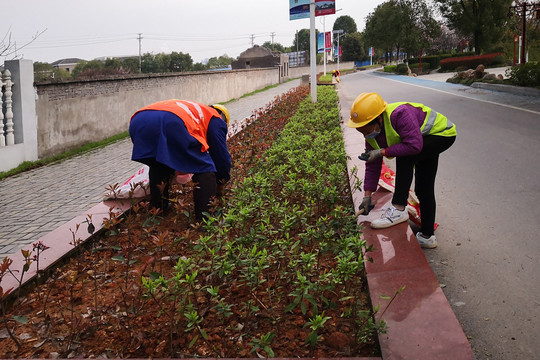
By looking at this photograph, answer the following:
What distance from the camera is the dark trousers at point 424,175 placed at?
12.6 ft

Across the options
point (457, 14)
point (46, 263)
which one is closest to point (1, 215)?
point (46, 263)

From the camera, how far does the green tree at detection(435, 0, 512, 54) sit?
42125 mm

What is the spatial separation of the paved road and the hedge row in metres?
34.6

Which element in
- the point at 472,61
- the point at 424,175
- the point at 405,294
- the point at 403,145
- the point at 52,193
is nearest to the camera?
the point at 405,294

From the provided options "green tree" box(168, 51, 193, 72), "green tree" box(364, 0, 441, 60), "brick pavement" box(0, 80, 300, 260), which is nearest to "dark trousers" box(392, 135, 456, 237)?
"brick pavement" box(0, 80, 300, 260)

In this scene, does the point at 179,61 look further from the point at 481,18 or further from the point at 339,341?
the point at 339,341

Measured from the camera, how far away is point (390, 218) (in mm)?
3994

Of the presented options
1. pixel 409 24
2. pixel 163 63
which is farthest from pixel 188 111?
pixel 163 63

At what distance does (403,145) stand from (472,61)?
4094 cm

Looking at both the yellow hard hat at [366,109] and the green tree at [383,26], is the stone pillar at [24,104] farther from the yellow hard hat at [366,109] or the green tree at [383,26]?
the green tree at [383,26]

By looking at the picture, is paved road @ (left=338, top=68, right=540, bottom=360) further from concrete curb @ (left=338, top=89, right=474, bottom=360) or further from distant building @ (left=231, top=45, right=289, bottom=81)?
distant building @ (left=231, top=45, right=289, bottom=81)

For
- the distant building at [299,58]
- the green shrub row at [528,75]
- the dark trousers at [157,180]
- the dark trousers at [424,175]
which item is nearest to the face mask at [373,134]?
the dark trousers at [424,175]

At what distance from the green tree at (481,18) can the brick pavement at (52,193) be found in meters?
40.3

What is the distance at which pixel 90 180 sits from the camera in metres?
7.53
